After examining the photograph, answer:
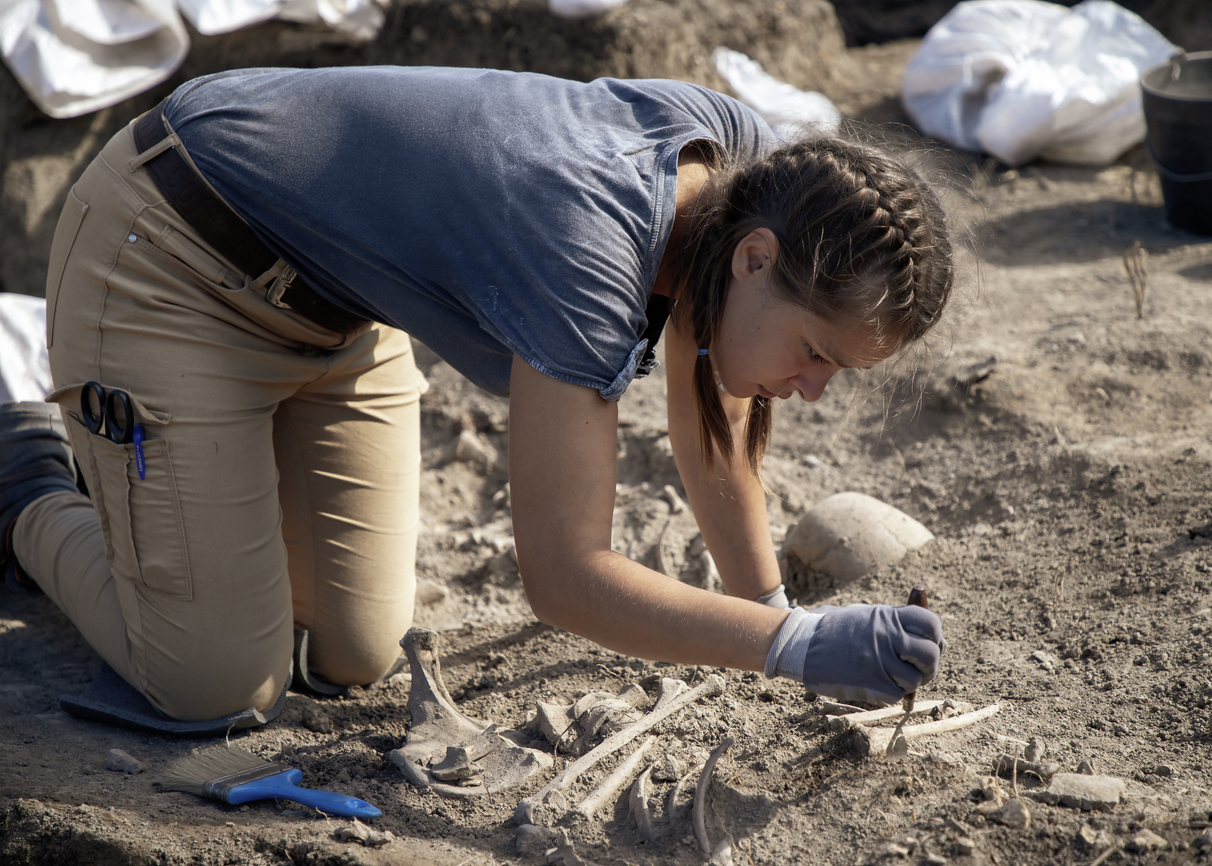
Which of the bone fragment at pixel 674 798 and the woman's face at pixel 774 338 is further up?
the woman's face at pixel 774 338

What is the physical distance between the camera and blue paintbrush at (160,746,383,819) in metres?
Answer: 2.00

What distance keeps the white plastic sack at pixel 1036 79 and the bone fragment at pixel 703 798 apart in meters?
4.98

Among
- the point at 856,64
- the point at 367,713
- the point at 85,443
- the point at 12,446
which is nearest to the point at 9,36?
the point at 12,446

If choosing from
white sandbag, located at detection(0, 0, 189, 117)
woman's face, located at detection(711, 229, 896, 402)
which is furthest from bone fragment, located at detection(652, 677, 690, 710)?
white sandbag, located at detection(0, 0, 189, 117)

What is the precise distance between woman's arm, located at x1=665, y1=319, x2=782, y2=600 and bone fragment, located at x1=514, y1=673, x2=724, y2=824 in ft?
0.93

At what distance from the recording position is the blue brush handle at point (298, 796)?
6.52 feet

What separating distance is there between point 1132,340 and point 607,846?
296 centimetres

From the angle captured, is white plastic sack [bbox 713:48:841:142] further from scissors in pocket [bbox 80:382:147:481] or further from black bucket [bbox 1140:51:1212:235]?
scissors in pocket [bbox 80:382:147:481]

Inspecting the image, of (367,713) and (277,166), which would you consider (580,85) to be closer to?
(277,166)

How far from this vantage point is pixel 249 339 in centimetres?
223

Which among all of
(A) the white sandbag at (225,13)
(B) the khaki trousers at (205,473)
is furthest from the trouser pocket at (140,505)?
(A) the white sandbag at (225,13)

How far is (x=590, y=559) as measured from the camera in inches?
69.0

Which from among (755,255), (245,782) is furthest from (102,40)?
(755,255)

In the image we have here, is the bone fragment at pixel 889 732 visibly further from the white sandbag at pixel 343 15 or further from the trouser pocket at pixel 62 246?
the white sandbag at pixel 343 15
